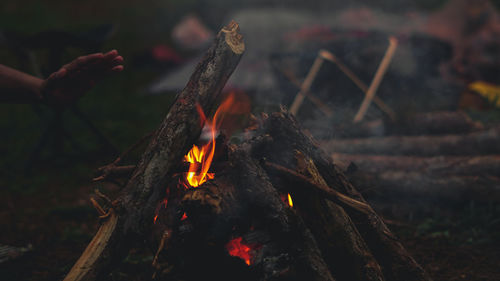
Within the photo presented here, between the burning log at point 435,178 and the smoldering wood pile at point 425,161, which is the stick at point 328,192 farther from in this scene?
the burning log at point 435,178

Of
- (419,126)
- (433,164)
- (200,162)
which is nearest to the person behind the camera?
(200,162)

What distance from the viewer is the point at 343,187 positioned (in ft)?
7.57

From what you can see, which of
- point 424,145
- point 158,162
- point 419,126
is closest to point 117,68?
point 158,162

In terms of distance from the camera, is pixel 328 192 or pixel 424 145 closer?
pixel 328 192

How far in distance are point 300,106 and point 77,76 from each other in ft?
13.3

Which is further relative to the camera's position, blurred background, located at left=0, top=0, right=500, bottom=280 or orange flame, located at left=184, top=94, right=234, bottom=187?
blurred background, located at left=0, top=0, right=500, bottom=280

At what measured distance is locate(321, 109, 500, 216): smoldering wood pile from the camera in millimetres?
3768

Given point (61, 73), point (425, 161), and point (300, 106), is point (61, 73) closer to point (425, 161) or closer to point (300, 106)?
point (425, 161)

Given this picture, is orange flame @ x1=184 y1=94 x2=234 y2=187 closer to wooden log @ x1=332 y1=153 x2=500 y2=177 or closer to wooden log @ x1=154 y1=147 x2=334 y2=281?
Answer: wooden log @ x1=154 y1=147 x2=334 y2=281

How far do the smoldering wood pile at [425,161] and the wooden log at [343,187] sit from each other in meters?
1.15

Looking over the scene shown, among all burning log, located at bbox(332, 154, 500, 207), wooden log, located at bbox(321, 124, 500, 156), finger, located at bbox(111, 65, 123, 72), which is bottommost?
burning log, located at bbox(332, 154, 500, 207)

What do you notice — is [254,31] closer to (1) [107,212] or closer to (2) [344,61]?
(2) [344,61]

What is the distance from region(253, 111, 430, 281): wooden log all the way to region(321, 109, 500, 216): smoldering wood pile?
1.15 meters

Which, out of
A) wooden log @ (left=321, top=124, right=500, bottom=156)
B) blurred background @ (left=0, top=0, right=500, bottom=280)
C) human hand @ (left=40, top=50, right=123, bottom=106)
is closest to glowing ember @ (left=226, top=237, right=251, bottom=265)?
blurred background @ (left=0, top=0, right=500, bottom=280)
